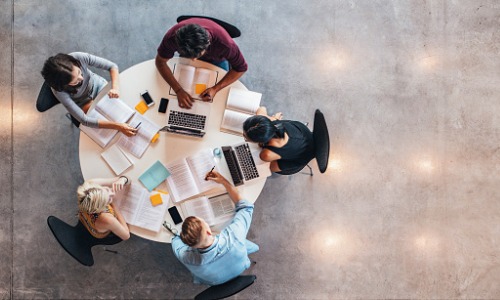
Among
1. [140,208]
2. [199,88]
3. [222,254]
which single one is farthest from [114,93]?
[222,254]

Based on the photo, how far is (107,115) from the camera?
2707 mm

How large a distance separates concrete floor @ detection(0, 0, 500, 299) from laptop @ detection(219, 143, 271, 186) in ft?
3.04

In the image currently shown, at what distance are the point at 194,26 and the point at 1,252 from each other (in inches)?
106

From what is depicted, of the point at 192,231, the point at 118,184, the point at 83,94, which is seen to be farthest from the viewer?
the point at 83,94

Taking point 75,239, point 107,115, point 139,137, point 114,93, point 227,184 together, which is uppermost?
point 114,93

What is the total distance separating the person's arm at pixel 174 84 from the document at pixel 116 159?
529 mm

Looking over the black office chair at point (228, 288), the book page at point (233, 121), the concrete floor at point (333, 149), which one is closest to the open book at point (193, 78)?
the book page at point (233, 121)

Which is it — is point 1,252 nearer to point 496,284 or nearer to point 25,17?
point 25,17

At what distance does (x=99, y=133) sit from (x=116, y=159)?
0.21 m

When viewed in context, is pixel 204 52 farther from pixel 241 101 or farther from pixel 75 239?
pixel 75 239

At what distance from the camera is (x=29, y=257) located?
3459mm

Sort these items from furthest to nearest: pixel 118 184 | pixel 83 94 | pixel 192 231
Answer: pixel 83 94
pixel 118 184
pixel 192 231

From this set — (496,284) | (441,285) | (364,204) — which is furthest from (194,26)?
(496,284)

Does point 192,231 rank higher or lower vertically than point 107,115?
lower
